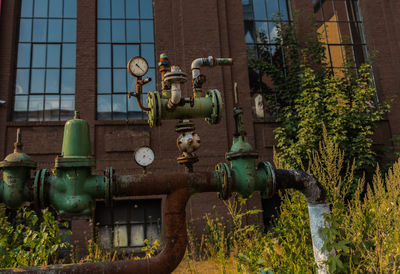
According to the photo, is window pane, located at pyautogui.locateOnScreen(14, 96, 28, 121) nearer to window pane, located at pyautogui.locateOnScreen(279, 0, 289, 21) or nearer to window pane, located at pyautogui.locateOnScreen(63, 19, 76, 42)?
window pane, located at pyautogui.locateOnScreen(63, 19, 76, 42)

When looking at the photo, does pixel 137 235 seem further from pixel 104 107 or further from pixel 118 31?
pixel 118 31

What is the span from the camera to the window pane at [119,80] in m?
8.62

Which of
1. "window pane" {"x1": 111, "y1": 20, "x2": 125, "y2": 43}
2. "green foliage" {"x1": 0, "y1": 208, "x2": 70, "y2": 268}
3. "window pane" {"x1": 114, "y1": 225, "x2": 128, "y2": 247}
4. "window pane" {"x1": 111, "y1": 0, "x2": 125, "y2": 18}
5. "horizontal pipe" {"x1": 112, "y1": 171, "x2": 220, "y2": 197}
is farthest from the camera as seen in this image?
"window pane" {"x1": 111, "y1": 0, "x2": 125, "y2": 18}

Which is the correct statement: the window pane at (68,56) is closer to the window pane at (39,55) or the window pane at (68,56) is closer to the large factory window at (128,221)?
the window pane at (39,55)

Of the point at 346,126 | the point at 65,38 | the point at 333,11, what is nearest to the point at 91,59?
the point at 65,38

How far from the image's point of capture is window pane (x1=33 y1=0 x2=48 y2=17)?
28.9ft

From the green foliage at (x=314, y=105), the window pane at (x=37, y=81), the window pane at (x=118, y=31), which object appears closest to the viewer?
the green foliage at (x=314, y=105)

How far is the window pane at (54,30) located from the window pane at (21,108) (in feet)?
5.87

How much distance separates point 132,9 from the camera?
359 inches

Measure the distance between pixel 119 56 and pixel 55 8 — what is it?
7.43 feet

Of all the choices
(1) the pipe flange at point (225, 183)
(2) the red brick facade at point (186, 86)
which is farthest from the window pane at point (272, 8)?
(1) the pipe flange at point (225, 183)

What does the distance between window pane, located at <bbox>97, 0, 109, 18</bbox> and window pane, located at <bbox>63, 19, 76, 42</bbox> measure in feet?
2.45

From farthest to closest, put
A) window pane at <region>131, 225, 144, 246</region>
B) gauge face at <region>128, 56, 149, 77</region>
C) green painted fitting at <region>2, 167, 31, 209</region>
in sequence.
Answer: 1. window pane at <region>131, 225, 144, 246</region>
2. gauge face at <region>128, 56, 149, 77</region>
3. green painted fitting at <region>2, 167, 31, 209</region>

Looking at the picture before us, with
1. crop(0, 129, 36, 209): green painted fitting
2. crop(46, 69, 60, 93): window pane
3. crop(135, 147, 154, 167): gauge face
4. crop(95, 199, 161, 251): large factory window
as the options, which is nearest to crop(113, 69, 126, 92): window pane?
crop(46, 69, 60, 93): window pane
